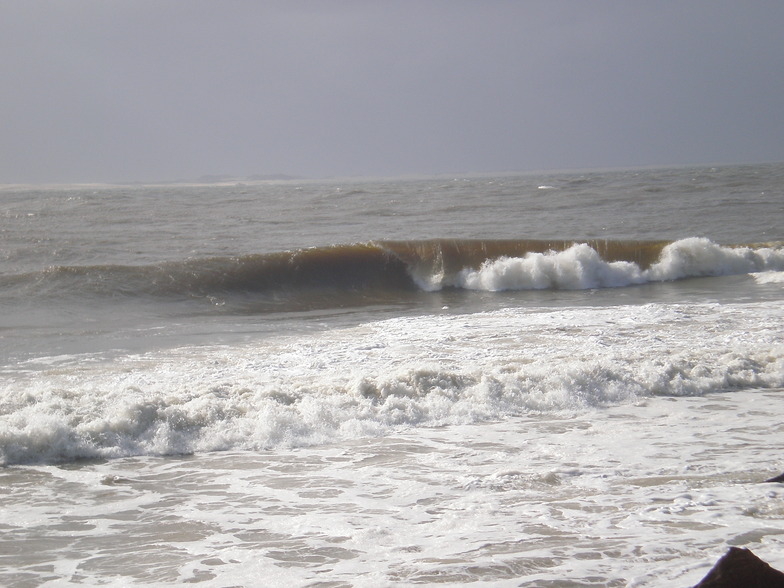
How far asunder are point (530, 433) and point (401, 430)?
1.14m

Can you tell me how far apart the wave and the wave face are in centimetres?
2

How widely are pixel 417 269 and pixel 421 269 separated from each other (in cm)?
10

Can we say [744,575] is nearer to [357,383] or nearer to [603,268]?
[357,383]

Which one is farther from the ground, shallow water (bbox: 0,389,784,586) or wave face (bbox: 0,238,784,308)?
wave face (bbox: 0,238,784,308)

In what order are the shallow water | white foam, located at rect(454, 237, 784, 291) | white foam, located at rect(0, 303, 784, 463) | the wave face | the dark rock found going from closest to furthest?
1. the dark rock
2. the shallow water
3. white foam, located at rect(0, 303, 784, 463)
4. the wave face
5. white foam, located at rect(454, 237, 784, 291)

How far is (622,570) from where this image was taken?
3990mm

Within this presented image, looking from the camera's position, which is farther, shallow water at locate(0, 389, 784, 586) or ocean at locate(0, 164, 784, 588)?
ocean at locate(0, 164, 784, 588)

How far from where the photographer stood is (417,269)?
18.7 metres

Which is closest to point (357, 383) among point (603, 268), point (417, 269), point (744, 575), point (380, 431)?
point (380, 431)

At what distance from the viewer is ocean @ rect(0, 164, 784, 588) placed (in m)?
4.36

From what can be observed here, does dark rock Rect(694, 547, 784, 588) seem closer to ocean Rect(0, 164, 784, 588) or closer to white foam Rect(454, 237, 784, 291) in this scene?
ocean Rect(0, 164, 784, 588)

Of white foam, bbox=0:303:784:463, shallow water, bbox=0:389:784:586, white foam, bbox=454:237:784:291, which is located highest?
white foam, bbox=454:237:784:291

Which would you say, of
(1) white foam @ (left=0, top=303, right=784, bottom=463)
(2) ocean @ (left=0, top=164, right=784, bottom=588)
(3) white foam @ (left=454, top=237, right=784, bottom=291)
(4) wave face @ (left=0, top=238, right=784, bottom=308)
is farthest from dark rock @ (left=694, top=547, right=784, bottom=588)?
(3) white foam @ (left=454, top=237, right=784, bottom=291)

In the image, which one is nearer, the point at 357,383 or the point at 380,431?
the point at 380,431
